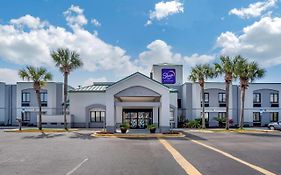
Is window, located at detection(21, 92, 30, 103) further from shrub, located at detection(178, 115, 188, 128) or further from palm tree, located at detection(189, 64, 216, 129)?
palm tree, located at detection(189, 64, 216, 129)

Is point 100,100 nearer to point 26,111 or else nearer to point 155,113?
point 155,113

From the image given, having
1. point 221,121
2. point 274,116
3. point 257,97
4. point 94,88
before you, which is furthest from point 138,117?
point 274,116

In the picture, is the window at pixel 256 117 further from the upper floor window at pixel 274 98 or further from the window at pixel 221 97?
the window at pixel 221 97

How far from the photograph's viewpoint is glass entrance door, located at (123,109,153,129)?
41594 millimetres

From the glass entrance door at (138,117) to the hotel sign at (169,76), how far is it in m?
12.9

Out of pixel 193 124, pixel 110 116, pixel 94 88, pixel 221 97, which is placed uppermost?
pixel 94 88

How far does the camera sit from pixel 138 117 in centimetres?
4175

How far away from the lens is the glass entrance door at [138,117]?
41594 mm

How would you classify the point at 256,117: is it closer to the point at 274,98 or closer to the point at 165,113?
the point at 274,98

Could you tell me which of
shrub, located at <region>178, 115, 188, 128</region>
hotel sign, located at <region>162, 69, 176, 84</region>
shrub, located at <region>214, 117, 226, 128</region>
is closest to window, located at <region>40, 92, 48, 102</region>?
hotel sign, located at <region>162, 69, 176, 84</region>

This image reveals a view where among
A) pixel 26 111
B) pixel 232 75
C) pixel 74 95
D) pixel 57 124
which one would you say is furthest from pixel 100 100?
pixel 232 75

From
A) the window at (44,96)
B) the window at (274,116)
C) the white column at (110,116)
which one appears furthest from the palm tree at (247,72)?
the window at (44,96)

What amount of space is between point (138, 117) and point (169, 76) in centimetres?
1482

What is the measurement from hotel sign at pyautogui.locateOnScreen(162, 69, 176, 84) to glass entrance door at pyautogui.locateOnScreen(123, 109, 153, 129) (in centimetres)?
1294
